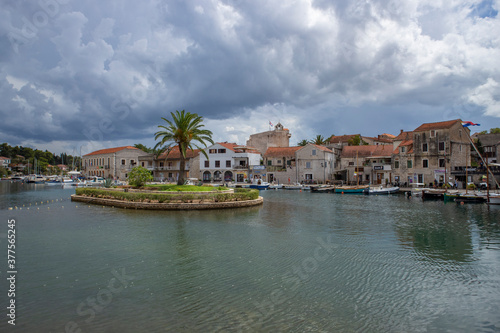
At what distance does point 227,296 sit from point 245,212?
64.4 ft

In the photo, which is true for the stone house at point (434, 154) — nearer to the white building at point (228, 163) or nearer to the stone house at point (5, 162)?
the white building at point (228, 163)

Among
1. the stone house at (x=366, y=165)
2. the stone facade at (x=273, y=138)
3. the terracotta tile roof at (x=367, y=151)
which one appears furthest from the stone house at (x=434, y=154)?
the stone facade at (x=273, y=138)

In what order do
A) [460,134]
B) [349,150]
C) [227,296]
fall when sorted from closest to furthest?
[227,296], [460,134], [349,150]

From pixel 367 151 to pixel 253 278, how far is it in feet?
213

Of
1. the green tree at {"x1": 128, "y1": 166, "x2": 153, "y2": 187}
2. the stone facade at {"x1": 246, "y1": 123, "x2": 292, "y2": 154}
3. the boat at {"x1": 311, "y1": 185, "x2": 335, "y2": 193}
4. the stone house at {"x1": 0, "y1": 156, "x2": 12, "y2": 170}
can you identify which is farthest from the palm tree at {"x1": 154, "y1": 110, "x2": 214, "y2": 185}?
the stone house at {"x1": 0, "y1": 156, "x2": 12, "y2": 170}

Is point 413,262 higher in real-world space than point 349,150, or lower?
lower

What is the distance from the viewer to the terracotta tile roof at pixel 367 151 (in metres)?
66.4

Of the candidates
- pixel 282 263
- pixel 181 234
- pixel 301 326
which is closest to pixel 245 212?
pixel 181 234

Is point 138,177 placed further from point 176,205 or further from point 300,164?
point 300,164

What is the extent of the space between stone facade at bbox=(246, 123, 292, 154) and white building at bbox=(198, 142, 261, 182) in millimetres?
10238

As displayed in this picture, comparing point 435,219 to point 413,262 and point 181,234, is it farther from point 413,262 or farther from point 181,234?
point 181,234

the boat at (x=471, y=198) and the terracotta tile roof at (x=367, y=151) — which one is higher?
the terracotta tile roof at (x=367, y=151)

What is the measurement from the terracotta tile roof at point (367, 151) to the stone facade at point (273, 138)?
18248 millimetres

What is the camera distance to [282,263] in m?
13.6
